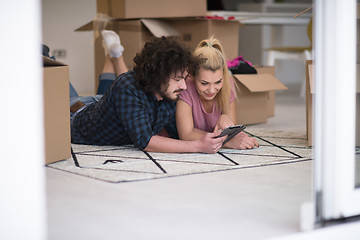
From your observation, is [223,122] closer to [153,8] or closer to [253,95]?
[253,95]

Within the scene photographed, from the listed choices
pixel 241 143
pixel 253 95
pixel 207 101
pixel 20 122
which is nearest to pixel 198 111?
pixel 207 101

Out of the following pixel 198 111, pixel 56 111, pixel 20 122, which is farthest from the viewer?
pixel 198 111

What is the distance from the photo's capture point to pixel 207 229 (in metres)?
1.15

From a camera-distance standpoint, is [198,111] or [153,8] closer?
[198,111]

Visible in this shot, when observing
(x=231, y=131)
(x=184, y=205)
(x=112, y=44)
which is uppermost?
(x=112, y=44)

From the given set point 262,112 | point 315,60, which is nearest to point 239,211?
point 315,60

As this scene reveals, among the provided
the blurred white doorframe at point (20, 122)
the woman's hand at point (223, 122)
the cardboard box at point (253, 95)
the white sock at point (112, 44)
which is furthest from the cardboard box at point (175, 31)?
the blurred white doorframe at point (20, 122)

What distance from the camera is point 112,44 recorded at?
299 centimetres

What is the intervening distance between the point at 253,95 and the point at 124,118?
112cm

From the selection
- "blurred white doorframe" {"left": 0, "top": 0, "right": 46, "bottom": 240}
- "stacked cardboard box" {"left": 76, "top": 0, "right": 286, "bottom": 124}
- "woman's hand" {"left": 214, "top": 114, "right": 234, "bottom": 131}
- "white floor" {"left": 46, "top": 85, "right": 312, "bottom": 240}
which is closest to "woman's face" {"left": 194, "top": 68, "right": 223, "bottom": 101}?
"woman's hand" {"left": 214, "top": 114, "right": 234, "bottom": 131}

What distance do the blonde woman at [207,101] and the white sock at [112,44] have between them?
2.68 feet

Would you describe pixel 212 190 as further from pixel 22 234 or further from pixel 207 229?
pixel 22 234

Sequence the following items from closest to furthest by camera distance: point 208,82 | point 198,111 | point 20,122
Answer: point 20,122 < point 208,82 < point 198,111

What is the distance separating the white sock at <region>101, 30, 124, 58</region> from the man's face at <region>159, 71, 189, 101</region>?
1005 millimetres
